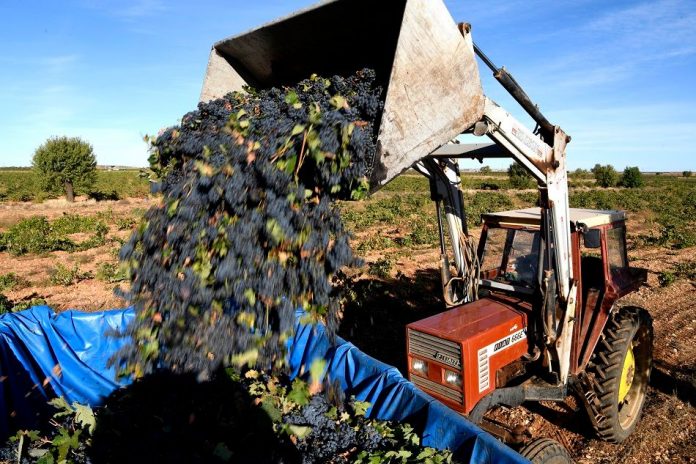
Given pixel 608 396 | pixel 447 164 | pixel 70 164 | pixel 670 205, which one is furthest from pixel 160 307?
pixel 70 164

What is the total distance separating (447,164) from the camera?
501 cm

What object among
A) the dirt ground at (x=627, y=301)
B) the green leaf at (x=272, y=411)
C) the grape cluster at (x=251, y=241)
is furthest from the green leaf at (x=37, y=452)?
the dirt ground at (x=627, y=301)

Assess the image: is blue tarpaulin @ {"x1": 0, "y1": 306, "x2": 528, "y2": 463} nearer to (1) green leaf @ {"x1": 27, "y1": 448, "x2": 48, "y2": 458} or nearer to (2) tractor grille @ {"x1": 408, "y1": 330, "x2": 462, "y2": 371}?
(2) tractor grille @ {"x1": 408, "y1": 330, "x2": 462, "y2": 371}

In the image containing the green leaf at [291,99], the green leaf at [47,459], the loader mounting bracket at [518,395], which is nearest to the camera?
the green leaf at [291,99]

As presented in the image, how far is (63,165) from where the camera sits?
3734 cm

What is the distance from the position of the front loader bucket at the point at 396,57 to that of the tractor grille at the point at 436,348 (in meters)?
1.71

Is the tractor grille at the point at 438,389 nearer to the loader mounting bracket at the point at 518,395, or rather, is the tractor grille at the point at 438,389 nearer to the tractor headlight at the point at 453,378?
the tractor headlight at the point at 453,378

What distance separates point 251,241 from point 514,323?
8.95 feet

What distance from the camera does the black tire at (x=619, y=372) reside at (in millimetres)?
4676

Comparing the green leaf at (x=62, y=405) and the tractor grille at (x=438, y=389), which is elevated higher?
the tractor grille at (x=438, y=389)

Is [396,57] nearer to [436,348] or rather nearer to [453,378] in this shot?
[436,348]

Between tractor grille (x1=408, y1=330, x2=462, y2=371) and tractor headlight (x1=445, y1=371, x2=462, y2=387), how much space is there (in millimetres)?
75

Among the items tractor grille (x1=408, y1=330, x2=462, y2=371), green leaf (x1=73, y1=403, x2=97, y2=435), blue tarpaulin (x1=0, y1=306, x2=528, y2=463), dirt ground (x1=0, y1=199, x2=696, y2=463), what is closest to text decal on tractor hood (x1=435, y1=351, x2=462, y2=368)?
tractor grille (x1=408, y1=330, x2=462, y2=371)

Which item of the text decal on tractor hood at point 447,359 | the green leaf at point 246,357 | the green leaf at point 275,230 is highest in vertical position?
the green leaf at point 275,230
